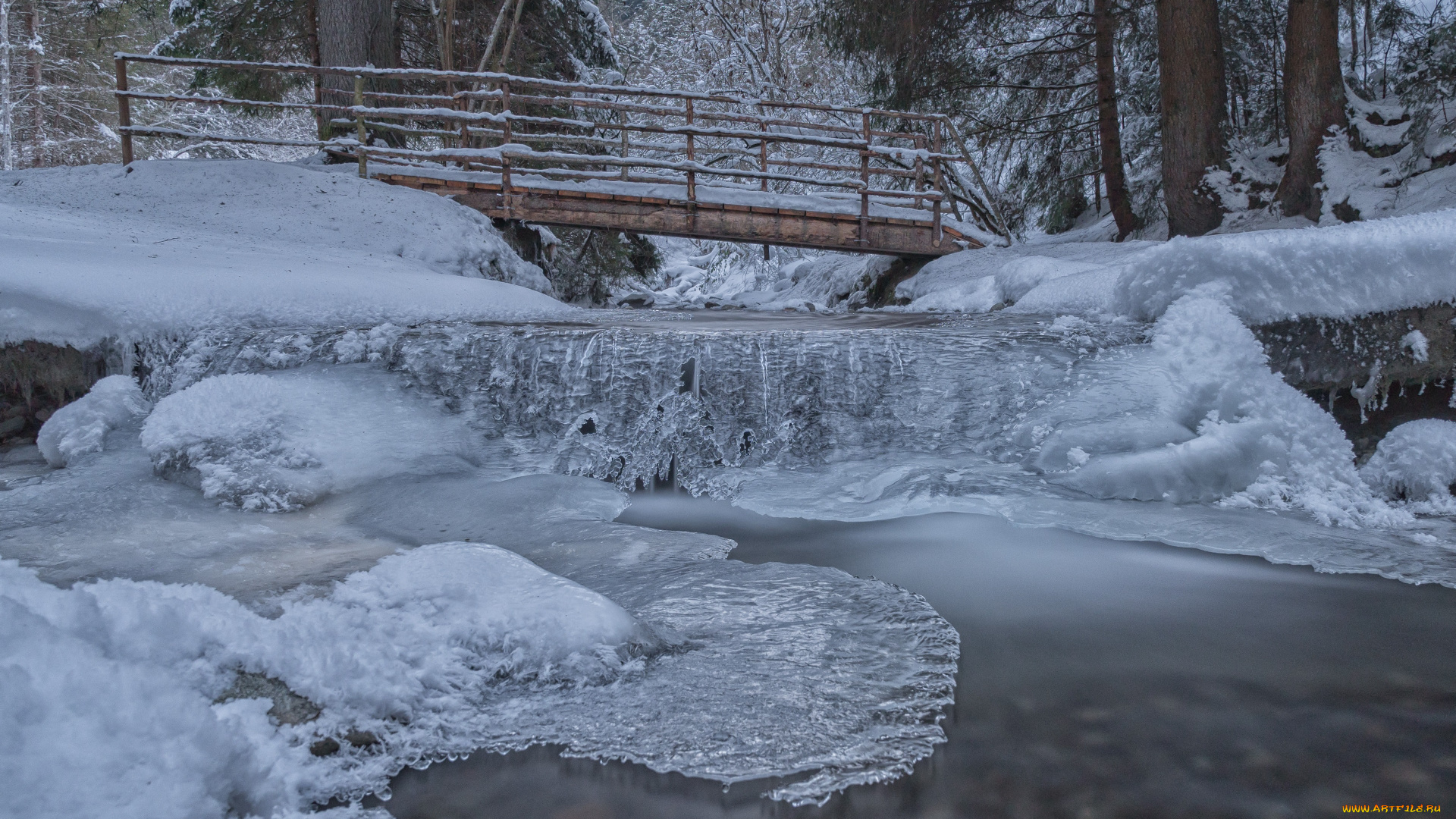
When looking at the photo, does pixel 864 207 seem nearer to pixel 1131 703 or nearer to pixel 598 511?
pixel 598 511

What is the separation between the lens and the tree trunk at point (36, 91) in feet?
62.0

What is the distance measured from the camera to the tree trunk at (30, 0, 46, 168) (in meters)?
18.9

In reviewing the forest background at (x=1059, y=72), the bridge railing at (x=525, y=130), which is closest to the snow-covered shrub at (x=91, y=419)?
the bridge railing at (x=525, y=130)

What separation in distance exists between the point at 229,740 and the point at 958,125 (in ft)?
45.1

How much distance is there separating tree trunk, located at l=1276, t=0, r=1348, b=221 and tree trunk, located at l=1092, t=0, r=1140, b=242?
2.65 meters

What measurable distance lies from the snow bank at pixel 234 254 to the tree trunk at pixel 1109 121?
23.8 ft

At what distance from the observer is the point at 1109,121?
10.4 m

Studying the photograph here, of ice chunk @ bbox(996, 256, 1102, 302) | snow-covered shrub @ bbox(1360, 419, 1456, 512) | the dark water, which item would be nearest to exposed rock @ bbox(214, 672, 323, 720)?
the dark water

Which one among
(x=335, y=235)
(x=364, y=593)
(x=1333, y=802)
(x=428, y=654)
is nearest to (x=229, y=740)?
A: (x=428, y=654)

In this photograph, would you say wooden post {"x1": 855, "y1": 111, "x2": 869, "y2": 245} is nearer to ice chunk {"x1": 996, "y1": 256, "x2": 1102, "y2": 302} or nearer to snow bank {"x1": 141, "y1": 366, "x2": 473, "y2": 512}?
ice chunk {"x1": 996, "y1": 256, "x2": 1102, "y2": 302}

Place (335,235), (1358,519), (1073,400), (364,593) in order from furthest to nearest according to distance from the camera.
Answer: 1. (335,235)
2. (1073,400)
3. (1358,519)
4. (364,593)

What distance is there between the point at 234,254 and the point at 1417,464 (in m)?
7.69

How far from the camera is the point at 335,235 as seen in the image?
26.1ft

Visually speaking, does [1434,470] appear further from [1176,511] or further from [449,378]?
[449,378]
